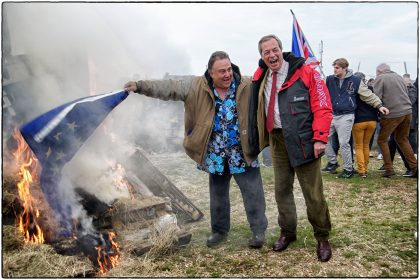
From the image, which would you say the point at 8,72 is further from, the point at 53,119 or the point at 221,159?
the point at 221,159

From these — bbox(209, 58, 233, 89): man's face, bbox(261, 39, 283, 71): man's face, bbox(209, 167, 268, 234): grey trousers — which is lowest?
bbox(209, 167, 268, 234): grey trousers

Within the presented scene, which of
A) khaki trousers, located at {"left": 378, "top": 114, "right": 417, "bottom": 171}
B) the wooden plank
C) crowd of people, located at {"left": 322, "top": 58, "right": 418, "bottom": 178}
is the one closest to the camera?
the wooden plank

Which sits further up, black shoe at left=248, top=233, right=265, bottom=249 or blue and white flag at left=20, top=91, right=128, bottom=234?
blue and white flag at left=20, top=91, right=128, bottom=234

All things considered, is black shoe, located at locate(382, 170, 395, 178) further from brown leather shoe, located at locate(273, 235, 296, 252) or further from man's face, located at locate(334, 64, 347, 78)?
brown leather shoe, located at locate(273, 235, 296, 252)

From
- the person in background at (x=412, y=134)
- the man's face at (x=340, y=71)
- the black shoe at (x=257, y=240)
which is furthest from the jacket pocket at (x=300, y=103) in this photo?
the person in background at (x=412, y=134)

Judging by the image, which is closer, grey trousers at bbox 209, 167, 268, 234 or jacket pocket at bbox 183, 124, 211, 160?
jacket pocket at bbox 183, 124, 211, 160

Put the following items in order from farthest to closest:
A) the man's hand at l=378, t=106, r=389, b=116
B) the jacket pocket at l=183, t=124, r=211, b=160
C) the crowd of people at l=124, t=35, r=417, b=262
A: 1. the man's hand at l=378, t=106, r=389, b=116
2. the jacket pocket at l=183, t=124, r=211, b=160
3. the crowd of people at l=124, t=35, r=417, b=262

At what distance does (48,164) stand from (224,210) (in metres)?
2.24

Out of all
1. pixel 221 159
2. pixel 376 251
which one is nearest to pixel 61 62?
pixel 221 159

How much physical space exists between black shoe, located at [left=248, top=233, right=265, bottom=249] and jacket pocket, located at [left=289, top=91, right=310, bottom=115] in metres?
1.65

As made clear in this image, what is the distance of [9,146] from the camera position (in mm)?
4562

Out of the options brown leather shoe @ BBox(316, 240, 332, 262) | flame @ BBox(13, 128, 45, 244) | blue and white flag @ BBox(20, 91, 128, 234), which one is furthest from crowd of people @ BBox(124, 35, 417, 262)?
flame @ BBox(13, 128, 45, 244)

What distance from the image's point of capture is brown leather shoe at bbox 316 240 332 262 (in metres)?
3.96

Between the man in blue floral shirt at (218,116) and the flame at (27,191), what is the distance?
1591 millimetres
